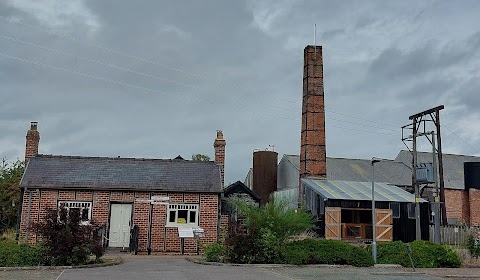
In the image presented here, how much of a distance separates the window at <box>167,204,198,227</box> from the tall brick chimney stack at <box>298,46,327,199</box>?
1159 cm

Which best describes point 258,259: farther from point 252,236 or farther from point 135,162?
point 135,162

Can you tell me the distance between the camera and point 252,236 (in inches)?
665

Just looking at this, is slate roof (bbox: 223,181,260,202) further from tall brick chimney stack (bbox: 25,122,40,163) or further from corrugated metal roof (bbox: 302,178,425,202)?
tall brick chimney stack (bbox: 25,122,40,163)

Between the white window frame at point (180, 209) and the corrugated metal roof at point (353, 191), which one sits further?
the corrugated metal roof at point (353, 191)

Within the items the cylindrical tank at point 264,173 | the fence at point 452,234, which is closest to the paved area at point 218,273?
the fence at point 452,234

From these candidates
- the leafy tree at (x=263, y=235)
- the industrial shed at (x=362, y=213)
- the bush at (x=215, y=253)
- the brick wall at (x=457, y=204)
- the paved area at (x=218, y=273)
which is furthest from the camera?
the brick wall at (x=457, y=204)

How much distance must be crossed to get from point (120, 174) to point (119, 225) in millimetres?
2477

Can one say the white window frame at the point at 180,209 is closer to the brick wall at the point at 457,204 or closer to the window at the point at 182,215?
the window at the point at 182,215

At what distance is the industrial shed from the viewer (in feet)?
91.1

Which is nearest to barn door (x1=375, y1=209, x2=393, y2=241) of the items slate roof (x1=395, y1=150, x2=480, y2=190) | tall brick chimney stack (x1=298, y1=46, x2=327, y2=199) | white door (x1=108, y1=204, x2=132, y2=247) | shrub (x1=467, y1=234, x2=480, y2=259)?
tall brick chimney stack (x1=298, y1=46, x2=327, y2=199)

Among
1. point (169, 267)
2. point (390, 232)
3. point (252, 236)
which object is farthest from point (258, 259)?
point (390, 232)

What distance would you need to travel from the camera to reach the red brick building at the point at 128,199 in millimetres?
22281

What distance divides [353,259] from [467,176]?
99.6ft

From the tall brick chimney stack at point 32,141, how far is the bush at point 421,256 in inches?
636
